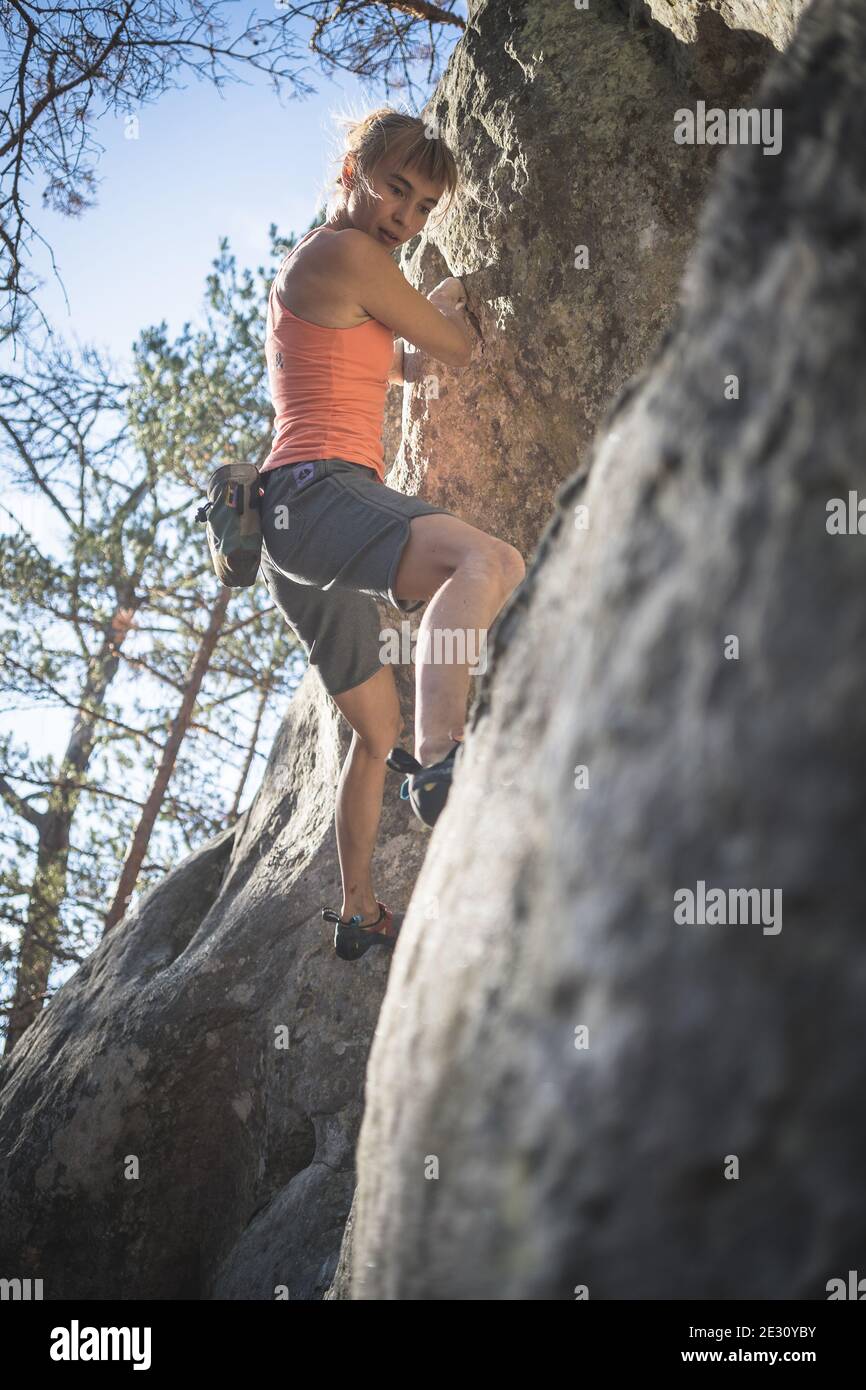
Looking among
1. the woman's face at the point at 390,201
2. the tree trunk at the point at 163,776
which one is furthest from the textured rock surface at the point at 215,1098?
the tree trunk at the point at 163,776

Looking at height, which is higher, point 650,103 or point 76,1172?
point 650,103

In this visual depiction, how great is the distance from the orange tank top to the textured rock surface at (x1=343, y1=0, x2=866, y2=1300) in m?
2.02

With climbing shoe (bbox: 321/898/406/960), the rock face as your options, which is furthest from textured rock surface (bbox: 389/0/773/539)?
the rock face

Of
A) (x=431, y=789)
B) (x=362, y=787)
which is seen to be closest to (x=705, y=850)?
(x=431, y=789)

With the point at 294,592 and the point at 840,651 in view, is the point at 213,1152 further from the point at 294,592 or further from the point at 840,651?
the point at 840,651

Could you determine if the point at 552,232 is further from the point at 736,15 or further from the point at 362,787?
the point at 362,787

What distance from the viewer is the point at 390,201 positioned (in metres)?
3.14

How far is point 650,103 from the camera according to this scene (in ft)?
12.0

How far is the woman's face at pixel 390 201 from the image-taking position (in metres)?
3.13

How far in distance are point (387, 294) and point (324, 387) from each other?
13.0 inches

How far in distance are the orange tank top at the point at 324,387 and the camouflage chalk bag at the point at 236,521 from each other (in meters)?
0.10

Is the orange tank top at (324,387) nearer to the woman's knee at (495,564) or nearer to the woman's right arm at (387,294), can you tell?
the woman's right arm at (387,294)

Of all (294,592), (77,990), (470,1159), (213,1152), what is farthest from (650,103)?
(77,990)

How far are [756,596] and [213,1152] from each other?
4142mm
